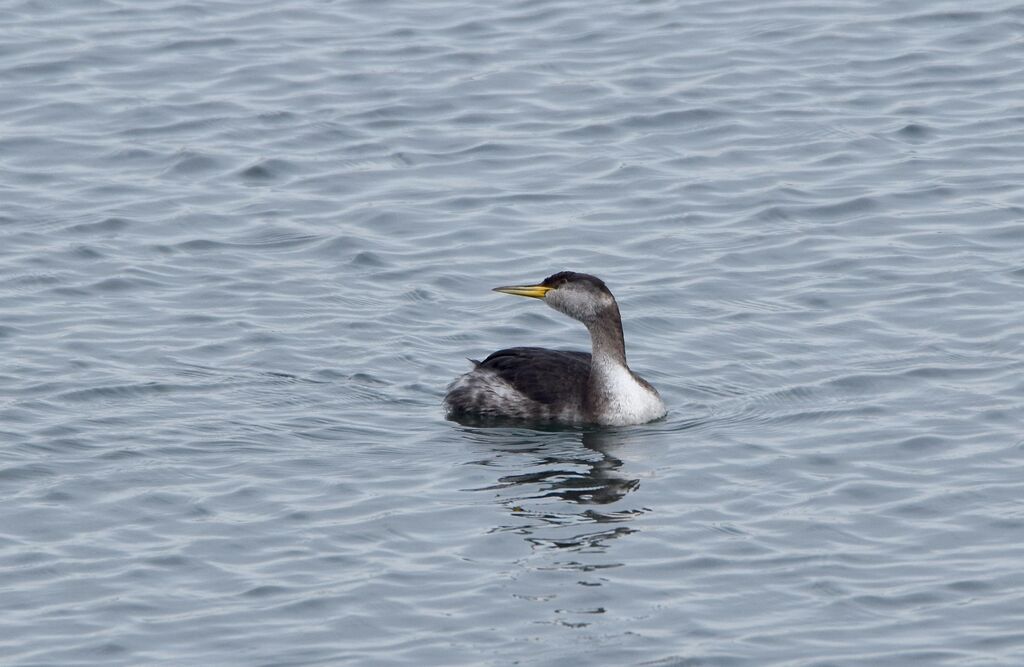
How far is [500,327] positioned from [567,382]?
2.08m

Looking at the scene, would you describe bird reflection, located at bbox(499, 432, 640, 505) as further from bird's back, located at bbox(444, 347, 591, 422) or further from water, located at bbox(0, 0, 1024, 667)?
bird's back, located at bbox(444, 347, 591, 422)

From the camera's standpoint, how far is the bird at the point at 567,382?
659 inches

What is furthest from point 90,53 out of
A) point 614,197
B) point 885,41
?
point 885,41

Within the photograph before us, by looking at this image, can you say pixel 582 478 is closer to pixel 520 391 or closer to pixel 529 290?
pixel 520 391

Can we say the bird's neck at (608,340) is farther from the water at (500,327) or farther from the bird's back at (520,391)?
the water at (500,327)

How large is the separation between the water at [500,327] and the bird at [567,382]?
0.90 feet

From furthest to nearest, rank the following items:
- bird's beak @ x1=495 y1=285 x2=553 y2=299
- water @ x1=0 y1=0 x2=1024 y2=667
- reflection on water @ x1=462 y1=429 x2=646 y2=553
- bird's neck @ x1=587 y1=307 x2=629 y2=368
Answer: bird's beak @ x1=495 y1=285 x2=553 y2=299 → bird's neck @ x1=587 y1=307 x2=629 y2=368 → reflection on water @ x1=462 y1=429 x2=646 y2=553 → water @ x1=0 y1=0 x2=1024 y2=667

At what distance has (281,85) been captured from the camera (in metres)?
25.5

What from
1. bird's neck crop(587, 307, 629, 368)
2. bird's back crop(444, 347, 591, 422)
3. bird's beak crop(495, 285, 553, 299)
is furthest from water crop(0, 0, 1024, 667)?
bird's beak crop(495, 285, 553, 299)

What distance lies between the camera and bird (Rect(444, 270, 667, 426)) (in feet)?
54.9

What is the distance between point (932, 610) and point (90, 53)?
16959 millimetres

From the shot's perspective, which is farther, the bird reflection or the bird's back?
the bird's back

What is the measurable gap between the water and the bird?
0.27 m

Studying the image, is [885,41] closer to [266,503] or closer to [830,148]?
[830,148]
